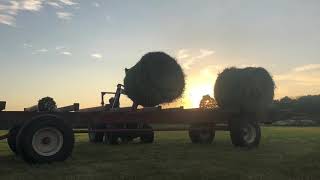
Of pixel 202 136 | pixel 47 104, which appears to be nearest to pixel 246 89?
pixel 202 136

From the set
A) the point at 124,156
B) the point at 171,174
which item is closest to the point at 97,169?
the point at 171,174

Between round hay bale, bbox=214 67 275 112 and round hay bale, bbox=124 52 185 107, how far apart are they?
1.56 metres

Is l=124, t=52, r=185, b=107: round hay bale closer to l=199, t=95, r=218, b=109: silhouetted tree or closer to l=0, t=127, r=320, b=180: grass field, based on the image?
l=199, t=95, r=218, b=109: silhouetted tree

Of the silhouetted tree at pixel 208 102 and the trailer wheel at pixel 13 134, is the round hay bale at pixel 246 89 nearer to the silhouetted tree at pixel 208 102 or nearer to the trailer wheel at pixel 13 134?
the silhouetted tree at pixel 208 102

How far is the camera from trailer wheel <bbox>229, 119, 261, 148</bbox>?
1336 centimetres

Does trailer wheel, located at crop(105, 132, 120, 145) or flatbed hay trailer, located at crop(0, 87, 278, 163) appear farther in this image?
trailer wheel, located at crop(105, 132, 120, 145)

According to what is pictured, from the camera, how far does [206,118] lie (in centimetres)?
1300

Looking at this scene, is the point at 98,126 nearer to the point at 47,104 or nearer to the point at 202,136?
the point at 47,104

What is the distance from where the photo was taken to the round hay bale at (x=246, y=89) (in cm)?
1368

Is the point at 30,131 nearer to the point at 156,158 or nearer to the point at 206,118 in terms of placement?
the point at 156,158

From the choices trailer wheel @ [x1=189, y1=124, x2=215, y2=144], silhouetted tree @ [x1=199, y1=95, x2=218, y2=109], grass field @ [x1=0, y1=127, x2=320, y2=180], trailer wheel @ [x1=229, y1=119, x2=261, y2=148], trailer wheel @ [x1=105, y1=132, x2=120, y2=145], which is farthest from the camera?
trailer wheel @ [x1=189, y1=124, x2=215, y2=144]

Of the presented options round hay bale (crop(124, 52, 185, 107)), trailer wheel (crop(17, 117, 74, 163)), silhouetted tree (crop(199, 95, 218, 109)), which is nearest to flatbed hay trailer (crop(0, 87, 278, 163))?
trailer wheel (crop(17, 117, 74, 163))

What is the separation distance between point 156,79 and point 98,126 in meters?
2.07

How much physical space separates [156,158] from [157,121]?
1.67 meters
